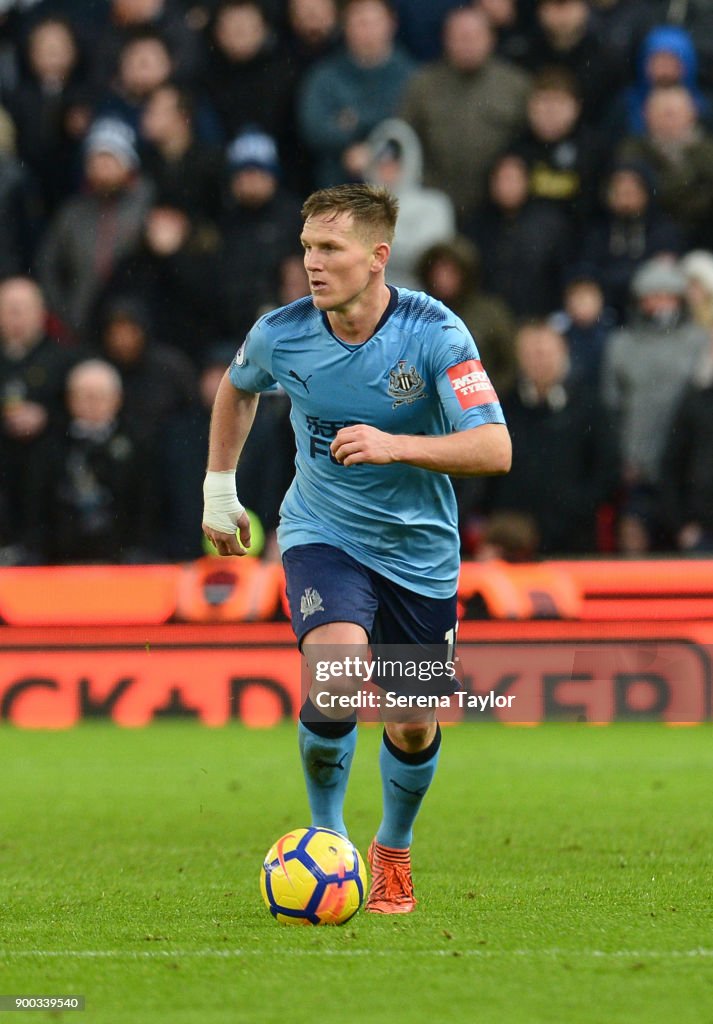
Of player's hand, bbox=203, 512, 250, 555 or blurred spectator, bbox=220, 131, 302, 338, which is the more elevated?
blurred spectator, bbox=220, 131, 302, 338

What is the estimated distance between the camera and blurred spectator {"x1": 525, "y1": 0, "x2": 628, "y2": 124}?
14.1 m

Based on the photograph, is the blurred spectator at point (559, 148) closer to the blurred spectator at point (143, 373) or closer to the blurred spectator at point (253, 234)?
the blurred spectator at point (253, 234)

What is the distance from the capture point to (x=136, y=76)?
47.0 feet

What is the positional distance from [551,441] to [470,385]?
655 centimetres

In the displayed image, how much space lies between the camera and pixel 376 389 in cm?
605

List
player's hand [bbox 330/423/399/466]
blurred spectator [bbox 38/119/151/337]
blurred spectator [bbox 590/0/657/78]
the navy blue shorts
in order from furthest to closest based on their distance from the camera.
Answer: blurred spectator [bbox 590/0/657/78]
blurred spectator [bbox 38/119/151/337]
the navy blue shorts
player's hand [bbox 330/423/399/466]

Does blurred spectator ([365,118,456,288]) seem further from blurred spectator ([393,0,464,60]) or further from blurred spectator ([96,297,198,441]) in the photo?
blurred spectator ([96,297,198,441])

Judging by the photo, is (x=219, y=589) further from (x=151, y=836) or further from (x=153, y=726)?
(x=151, y=836)

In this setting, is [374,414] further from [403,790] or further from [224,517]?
[403,790]

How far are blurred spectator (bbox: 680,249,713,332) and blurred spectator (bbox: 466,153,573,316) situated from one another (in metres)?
1.15

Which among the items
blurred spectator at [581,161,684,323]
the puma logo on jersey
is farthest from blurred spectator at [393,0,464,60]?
the puma logo on jersey

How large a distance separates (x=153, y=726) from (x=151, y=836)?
13.7 feet

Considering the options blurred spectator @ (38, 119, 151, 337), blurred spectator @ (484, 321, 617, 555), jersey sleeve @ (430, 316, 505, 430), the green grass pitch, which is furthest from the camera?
blurred spectator @ (38, 119, 151, 337)

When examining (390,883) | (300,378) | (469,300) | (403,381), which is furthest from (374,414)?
(469,300)
